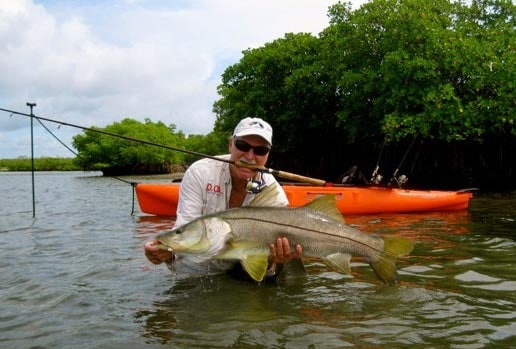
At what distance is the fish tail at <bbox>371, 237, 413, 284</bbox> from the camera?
196 inches

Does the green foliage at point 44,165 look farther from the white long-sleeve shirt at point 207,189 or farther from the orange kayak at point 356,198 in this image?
the white long-sleeve shirt at point 207,189

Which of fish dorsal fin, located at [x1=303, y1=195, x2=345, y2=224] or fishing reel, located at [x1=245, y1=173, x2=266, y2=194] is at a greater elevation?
fishing reel, located at [x1=245, y1=173, x2=266, y2=194]

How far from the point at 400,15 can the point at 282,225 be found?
19.6m

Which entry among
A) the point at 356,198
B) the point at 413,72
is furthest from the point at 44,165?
the point at 356,198

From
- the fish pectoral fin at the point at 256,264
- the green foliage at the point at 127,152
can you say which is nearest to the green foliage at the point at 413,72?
the fish pectoral fin at the point at 256,264

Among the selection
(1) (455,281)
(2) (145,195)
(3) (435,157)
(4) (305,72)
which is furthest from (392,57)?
(1) (455,281)

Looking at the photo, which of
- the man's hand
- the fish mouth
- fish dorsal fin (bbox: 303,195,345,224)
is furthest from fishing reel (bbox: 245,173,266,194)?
the fish mouth

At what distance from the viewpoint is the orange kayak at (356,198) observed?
13945mm

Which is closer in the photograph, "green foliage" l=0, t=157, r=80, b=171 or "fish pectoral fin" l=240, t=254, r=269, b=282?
"fish pectoral fin" l=240, t=254, r=269, b=282

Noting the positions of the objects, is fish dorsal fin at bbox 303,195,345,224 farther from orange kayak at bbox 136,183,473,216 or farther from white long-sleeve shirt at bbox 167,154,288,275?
orange kayak at bbox 136,183,473,216

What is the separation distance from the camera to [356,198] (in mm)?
14531

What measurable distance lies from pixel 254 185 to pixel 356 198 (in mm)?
9248

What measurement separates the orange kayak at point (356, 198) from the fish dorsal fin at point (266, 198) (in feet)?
27.5

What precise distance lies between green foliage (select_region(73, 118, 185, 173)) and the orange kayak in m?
57.1
